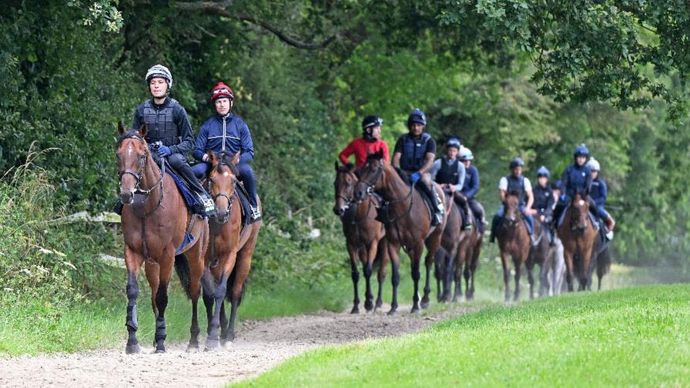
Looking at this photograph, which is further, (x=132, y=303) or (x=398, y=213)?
(x=398, y=213)

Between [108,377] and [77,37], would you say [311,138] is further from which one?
[108,377]

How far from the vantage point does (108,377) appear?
13547 millimetres

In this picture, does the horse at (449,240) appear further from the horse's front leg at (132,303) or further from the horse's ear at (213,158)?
the horse's front leg at (132,303)

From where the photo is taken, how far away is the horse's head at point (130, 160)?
15.7 meters

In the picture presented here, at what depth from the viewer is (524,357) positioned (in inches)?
510

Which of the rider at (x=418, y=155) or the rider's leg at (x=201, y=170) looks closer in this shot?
the rider's leg at (x=201, y=170)

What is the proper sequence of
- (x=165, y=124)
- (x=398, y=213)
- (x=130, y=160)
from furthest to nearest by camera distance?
1. (x=398, y=213)
2. (x=165, y=124)
3. (x=130, y=160)

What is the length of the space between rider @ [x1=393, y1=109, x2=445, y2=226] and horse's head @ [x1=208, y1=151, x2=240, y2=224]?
310 inches

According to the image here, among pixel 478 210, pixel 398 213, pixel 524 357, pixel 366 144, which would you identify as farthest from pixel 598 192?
pixel 524 357

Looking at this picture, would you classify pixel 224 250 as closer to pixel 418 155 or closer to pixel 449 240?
pixel 418 155

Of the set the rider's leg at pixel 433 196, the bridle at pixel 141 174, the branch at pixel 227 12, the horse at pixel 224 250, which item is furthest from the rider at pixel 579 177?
the bridle at pixel 141 174

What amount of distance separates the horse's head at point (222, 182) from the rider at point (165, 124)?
552mm

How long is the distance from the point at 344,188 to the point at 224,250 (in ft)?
22.4

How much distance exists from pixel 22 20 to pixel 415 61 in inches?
546
